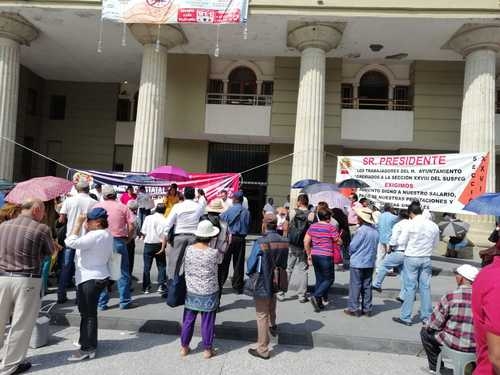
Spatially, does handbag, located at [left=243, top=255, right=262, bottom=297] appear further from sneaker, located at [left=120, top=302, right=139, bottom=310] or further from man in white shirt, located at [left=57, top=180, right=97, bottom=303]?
man in white shirt, located at [left=57, top=180, right=97, bottom=303]

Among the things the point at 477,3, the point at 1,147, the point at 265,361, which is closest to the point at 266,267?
the point at 265,361

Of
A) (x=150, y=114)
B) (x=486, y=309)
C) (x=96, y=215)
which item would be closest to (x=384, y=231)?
(x=96, y=215)

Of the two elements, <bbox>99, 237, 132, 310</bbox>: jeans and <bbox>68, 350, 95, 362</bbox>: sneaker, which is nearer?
<bbox>68, 350, 95, 362</bbox>: sneaker

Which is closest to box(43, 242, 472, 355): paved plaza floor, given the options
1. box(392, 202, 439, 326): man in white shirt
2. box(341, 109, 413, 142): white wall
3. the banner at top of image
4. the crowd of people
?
the crowd of people

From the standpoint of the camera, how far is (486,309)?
1.82 meters

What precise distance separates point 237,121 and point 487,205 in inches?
499

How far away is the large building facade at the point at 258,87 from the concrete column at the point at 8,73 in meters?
0.04

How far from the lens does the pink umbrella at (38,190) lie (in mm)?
4676

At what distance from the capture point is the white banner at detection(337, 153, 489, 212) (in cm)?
848

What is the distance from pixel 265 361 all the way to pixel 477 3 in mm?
13303

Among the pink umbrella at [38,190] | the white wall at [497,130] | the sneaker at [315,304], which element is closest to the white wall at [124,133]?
the pink umbrella at [38,190]

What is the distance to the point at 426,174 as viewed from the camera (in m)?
9.09

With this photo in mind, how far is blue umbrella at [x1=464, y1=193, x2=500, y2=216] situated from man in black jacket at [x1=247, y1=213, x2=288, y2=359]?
2.46 meters

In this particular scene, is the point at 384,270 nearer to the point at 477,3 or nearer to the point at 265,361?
the point at 265,361
